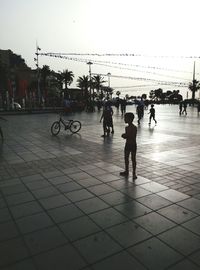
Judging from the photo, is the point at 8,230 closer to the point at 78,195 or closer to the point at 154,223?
the point at 78,195

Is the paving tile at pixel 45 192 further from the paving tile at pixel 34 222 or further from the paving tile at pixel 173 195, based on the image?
the paving tile at pixel 173 195

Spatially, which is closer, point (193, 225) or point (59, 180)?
point (193, 225)

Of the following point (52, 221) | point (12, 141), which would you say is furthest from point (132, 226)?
point (12, 141)

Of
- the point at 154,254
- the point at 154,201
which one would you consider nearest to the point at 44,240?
the point at 154,254

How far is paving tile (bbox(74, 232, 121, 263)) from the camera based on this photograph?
3.16 m

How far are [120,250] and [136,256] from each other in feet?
0.75

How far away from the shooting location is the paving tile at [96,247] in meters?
3.16

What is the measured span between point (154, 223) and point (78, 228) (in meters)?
1.22

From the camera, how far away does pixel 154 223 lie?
3.96m

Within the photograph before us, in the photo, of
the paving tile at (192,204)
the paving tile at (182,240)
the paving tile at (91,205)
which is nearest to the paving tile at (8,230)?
the paving tile at (91,205)

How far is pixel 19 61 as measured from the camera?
9631 centimetres

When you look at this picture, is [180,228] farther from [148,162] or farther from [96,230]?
[148,162]

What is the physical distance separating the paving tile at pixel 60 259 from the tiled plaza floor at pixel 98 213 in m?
0.01

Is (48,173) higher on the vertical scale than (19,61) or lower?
lower
